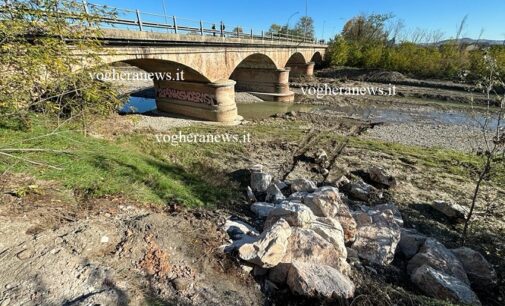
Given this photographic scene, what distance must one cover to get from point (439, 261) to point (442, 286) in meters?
0.70

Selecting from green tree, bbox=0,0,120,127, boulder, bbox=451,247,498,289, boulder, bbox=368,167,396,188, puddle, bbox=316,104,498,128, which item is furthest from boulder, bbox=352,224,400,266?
puddle, bbox=316,104,498,128

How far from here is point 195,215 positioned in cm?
503

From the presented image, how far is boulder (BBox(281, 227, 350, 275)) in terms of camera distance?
3729 millimetres

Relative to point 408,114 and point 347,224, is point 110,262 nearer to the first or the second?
point 347,224

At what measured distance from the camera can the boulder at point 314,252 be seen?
3.73 meters

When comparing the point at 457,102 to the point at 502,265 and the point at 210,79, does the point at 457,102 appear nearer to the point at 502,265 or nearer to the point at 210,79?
the point at 210,79

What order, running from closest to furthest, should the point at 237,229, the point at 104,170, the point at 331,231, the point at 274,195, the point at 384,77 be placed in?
the point at 331,231
the point at 237,229
the point at 104,170
the point at 274,195
the point at 384,77

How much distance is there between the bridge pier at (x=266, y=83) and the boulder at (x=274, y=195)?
22241 millimetres

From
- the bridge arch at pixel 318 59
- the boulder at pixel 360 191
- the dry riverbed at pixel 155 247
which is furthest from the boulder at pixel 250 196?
the bridge arch at pixel 318 59

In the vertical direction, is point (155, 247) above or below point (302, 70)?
below

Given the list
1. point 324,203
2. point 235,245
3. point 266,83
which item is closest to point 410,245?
point 324,203

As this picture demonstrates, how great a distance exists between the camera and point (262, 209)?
5.91 m

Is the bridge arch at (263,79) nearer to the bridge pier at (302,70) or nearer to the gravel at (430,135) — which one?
the bridge pier at (302,70)

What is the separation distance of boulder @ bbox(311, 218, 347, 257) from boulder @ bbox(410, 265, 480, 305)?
3.94 feet
